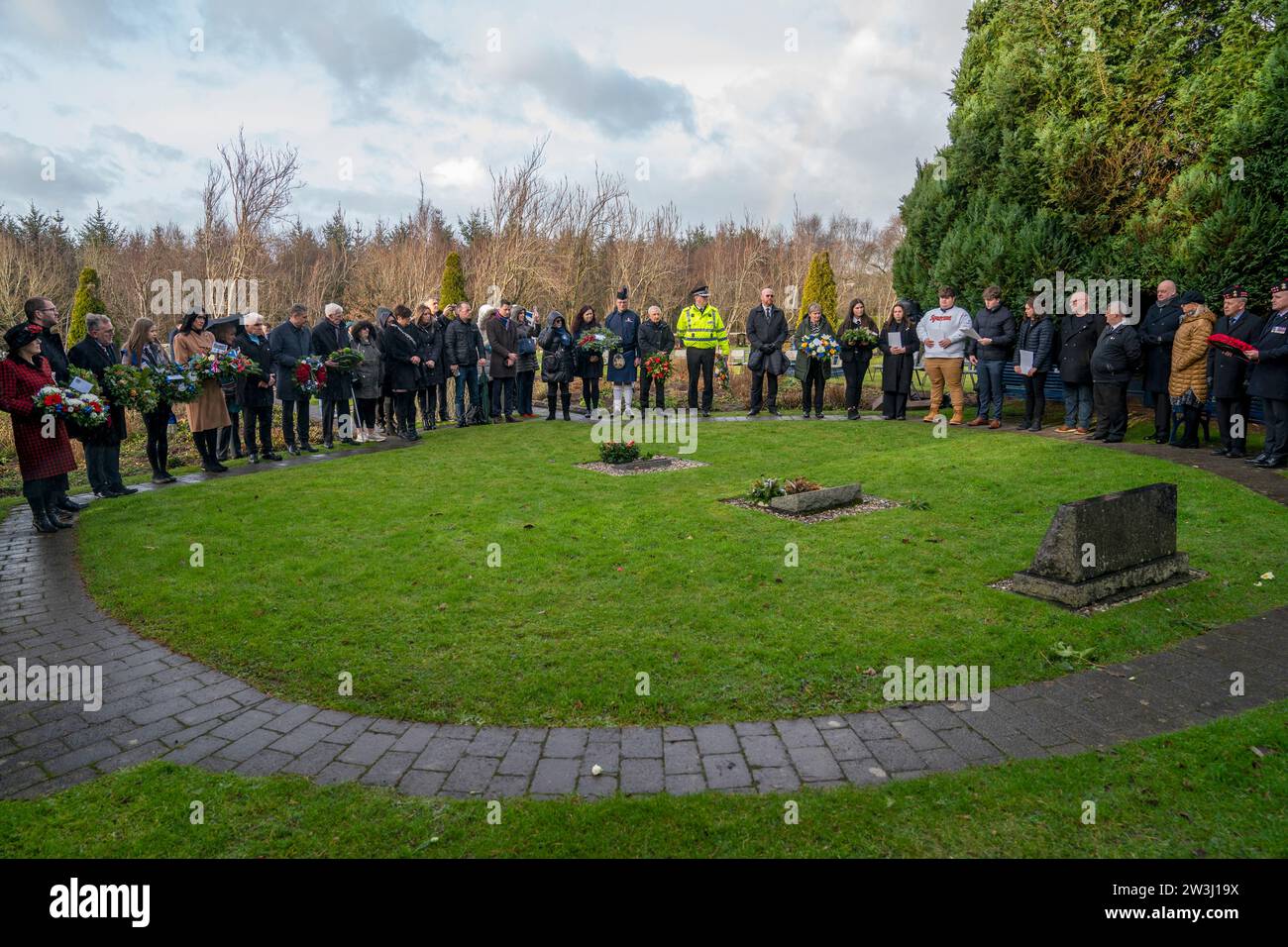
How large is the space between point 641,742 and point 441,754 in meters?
1.09

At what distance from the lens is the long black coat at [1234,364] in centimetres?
1149

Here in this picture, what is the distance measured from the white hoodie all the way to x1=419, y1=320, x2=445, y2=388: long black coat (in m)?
10.3

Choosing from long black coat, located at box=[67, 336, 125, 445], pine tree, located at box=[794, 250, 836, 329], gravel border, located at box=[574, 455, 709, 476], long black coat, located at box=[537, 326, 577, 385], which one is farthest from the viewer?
pine tree, located at box=[794, 250, 836, 329]

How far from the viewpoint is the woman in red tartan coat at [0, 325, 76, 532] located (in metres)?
8.73

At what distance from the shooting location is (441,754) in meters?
4.24

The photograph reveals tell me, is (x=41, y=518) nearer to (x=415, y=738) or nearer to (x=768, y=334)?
(x=415, y=738)

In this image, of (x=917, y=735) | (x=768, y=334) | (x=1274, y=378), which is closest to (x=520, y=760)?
(x=917, y=735)

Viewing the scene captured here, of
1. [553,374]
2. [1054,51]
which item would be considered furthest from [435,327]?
[1054,51]

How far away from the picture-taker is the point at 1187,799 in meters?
3.68

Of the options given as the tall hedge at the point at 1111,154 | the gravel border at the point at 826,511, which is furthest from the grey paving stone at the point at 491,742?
the tall hedge at the point at 1111,154

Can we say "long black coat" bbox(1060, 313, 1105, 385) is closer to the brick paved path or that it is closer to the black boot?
the brick paved path

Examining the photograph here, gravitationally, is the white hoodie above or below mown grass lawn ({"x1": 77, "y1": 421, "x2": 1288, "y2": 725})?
above

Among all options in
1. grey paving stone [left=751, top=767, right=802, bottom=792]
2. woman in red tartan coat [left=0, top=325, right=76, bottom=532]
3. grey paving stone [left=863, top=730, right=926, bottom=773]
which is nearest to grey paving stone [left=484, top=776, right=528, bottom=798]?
grey paving stone [left=751, top=767, right=802, bottom=792]

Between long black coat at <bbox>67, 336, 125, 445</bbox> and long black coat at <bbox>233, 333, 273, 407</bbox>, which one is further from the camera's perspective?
long black coat at <bbox>233, 333, 273, 407</bbox>
